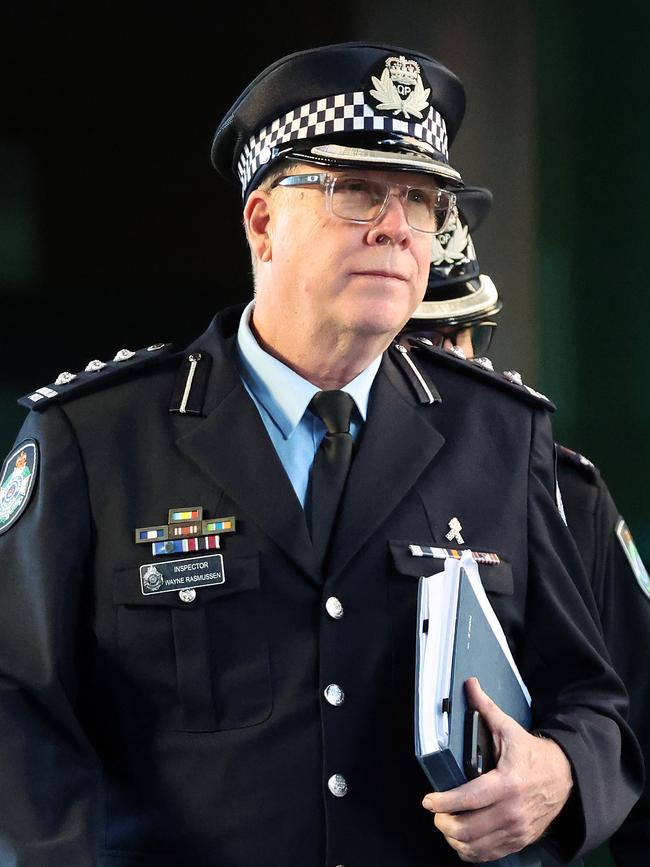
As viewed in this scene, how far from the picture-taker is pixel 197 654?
182 cm

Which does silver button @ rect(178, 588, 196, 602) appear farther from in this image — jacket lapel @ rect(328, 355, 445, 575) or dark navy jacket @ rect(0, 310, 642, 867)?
jacket lapel @ rect(328, 355, 445, 575)

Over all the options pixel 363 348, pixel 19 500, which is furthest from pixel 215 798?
pixel 363 348

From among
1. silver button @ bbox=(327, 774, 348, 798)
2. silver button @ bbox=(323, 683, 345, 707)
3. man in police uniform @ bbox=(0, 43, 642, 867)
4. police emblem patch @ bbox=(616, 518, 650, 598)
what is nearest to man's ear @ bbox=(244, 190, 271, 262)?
man in police uniform @ bbox=(0, 43, 642, 867)

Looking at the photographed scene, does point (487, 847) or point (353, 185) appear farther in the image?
point (353, 185)

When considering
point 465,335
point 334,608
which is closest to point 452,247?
point 465,335

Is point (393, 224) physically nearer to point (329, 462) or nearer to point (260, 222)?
point (260, 222)

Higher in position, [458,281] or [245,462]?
[458,281]

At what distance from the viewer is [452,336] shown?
9.61ft

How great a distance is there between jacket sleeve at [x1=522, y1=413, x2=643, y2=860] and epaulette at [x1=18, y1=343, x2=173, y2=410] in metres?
0.60

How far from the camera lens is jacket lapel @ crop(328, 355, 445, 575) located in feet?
6.18

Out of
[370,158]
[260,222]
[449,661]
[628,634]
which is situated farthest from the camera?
[628,634]

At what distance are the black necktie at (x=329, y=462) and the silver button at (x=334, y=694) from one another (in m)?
0.18

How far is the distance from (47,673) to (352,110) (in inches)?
35.5

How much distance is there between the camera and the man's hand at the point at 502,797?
1682 mm
